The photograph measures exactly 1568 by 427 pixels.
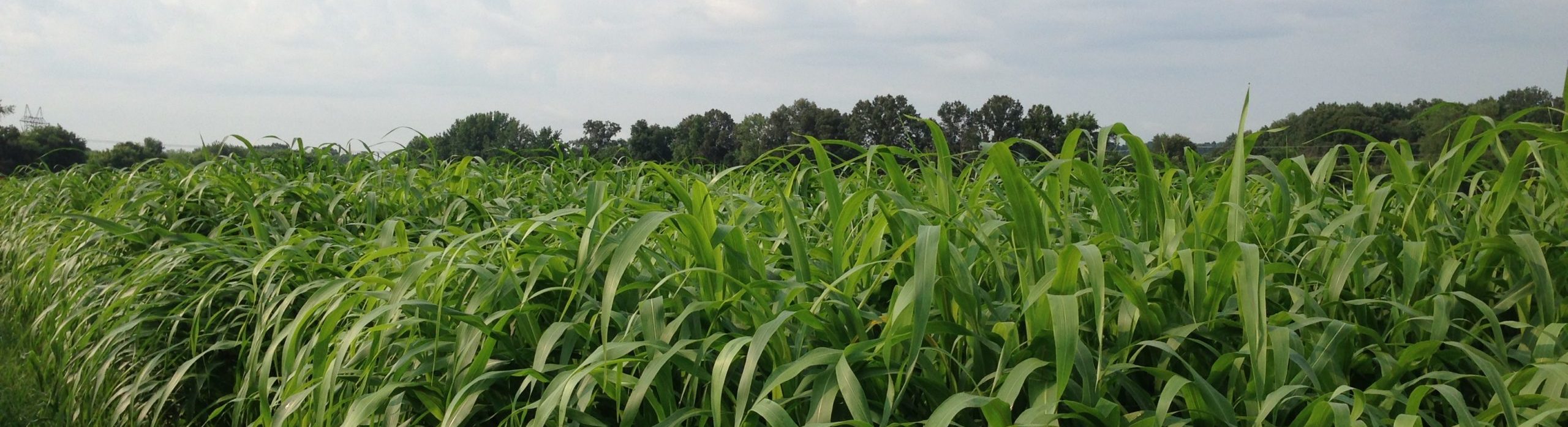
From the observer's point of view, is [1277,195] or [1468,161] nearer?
[1468,161]

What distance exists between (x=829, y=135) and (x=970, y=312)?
64.1 feet

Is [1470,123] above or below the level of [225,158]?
above

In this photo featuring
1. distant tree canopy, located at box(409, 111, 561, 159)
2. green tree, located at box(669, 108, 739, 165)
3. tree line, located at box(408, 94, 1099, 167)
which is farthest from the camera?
green tree, located at box(669, 108, 739, 165)

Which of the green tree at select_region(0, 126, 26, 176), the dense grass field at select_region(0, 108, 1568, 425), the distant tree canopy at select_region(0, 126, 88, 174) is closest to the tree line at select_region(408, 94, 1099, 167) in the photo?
the dense grass field at select_region(0, 108, 1568, 425)

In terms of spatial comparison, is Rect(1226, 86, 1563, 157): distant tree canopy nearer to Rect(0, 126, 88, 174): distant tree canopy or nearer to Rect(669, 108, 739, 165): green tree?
Rect(669, 108, 739, 165): green tree

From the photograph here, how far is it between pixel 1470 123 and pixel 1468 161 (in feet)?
0.51

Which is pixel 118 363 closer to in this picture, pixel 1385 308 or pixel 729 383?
pixel 729 383

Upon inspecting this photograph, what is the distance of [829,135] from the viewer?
20.5 meters

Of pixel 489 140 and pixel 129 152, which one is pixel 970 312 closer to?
pixel 489 140

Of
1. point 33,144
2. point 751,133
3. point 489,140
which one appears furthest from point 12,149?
point 489,140

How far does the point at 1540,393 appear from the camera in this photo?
108 centimetres

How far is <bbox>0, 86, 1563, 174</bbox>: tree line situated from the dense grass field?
7.2 inches

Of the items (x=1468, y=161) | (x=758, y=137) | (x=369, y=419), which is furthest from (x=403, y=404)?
(x=758, y=137)

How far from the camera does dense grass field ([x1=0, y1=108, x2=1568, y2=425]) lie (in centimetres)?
104
